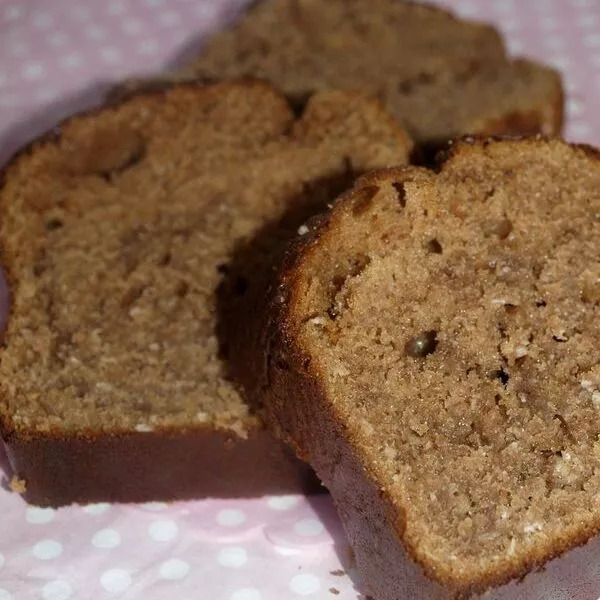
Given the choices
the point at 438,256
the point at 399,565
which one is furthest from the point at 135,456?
the point at 438,256

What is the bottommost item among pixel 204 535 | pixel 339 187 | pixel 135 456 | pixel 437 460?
pixel 204 535

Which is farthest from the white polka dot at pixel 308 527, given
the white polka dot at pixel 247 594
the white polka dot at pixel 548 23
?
the white polka dot at pixel 548 23

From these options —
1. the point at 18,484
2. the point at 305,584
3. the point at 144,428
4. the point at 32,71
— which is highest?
the point at 32,71

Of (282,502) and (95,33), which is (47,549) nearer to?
(282,502)

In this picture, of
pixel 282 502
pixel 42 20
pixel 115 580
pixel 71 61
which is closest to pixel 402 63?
pixel 71 61

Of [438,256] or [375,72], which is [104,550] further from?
[375,72]
